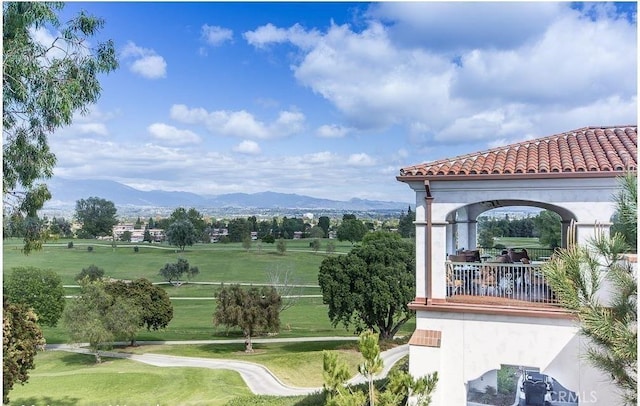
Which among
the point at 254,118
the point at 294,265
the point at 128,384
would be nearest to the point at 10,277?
the point at 128,384

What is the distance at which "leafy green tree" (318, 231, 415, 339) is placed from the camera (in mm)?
28859

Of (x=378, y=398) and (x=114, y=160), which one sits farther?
(x=114, y=160)

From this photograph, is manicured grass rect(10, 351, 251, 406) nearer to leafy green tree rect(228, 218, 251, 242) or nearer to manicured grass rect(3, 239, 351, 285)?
manicured grass rect(3, 239, 351, 285)

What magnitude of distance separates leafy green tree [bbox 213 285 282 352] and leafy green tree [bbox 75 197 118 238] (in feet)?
179

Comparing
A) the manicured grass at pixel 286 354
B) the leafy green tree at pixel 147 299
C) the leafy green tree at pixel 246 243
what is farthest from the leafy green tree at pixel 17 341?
the leafy green tree at pixel 246 243

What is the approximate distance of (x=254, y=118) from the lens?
95.9 m

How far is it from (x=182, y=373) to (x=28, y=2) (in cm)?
1868

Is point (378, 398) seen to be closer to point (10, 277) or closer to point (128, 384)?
point (128, 384)

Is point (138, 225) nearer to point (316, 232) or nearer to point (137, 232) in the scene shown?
point (137, 232)

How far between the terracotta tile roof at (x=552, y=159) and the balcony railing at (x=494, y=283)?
1.81 m

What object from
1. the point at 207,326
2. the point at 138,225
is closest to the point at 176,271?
the point at 207,326

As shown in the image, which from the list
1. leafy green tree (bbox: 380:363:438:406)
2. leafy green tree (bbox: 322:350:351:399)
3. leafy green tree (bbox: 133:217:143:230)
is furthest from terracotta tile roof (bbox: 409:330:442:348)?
leafy green tree (bbox: 133:217:143:230)

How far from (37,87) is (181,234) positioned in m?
64.9

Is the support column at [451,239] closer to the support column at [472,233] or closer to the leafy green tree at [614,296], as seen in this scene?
the support column at [472,233]
